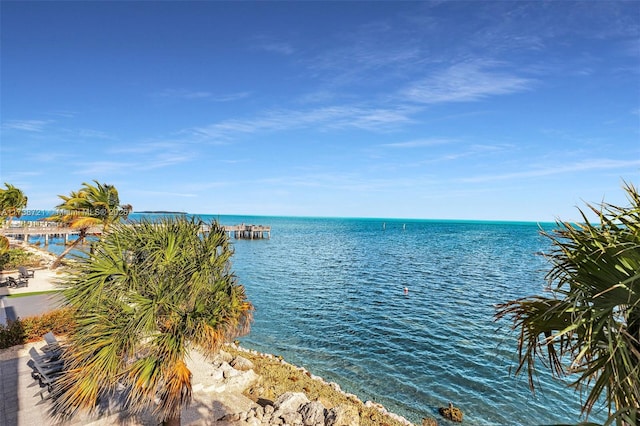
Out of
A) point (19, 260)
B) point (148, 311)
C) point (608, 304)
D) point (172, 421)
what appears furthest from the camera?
point (19, 260)

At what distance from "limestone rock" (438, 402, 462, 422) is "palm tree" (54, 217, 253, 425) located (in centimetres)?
950

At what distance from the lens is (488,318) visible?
23.3 m

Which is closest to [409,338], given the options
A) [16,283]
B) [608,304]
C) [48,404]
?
[48,404]

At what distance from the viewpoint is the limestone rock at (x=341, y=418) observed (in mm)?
9688

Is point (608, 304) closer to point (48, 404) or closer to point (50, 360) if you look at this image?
point (50, 360)

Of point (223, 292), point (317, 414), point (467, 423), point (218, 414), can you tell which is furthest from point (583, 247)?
point (467, 423)

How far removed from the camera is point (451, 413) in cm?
1245

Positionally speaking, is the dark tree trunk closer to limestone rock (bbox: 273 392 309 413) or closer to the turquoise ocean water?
limestone rock (bbox: 273 392 309 413)

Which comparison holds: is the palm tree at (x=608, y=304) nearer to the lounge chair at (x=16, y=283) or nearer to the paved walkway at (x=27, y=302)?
the paved walkway at (x=27, y=302)

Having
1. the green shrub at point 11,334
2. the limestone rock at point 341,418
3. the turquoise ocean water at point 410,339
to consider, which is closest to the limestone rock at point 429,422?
the turquoise ocean water at point 410,339

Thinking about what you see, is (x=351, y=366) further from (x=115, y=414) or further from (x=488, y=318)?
(x=488, y=318)

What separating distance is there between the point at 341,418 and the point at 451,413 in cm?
511

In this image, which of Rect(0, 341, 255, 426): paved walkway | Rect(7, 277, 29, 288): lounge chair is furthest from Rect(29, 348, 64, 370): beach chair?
Rect(7, 277, 29, 288): lounge chair

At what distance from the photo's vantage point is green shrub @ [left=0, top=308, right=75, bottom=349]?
1224cm
